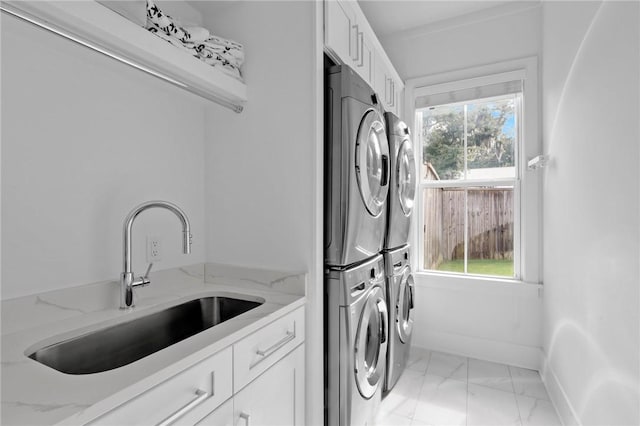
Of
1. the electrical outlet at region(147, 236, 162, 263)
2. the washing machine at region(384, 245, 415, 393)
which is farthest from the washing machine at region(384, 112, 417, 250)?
the electrical outlet at region(147, 236, 162, 263)

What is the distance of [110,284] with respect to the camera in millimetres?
1312

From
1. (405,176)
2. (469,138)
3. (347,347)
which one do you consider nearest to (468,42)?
(469,138)

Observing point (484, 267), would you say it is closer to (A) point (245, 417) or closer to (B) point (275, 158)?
(B) point (275, 158)

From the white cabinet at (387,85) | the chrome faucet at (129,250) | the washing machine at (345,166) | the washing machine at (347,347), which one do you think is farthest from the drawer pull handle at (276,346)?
the white cabinet at (387,85)

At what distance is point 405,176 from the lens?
2309mm

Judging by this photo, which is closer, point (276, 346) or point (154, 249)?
point (276, 346)

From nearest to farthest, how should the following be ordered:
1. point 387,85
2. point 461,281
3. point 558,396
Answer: point 558,396
point 387,85
point 461,281

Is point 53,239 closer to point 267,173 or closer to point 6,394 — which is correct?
point 6,394

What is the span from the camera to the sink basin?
104 cm

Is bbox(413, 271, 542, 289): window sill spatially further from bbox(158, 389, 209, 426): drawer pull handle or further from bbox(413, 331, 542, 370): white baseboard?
bbox(158, 389, 209, 426): drawer pull handle

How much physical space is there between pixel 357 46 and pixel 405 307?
5.76 feet

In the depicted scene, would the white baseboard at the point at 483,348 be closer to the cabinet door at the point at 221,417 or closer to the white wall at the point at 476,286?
the white wall at the point at 476,286

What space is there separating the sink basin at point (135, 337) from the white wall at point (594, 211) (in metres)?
1.42

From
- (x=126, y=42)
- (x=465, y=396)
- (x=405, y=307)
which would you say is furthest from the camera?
(x=405, y=307)
